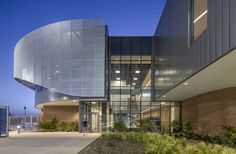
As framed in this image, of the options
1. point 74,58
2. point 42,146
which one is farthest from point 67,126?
point 42,146

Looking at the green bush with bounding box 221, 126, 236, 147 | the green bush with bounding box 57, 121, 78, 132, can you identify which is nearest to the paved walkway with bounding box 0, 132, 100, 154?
the green bush with bounding box 221, 126, 236, 147

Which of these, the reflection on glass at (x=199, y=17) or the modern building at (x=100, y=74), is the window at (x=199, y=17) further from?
the modern building at (x=100, y=74)

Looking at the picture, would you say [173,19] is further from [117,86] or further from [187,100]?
[117,86]

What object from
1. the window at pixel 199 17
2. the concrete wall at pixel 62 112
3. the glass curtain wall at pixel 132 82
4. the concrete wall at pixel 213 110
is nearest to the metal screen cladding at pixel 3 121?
the glass curtain wall at pixel 132 82

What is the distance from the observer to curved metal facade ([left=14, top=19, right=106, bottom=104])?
125ft

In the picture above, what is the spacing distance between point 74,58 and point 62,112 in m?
11.7

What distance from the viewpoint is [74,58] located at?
3903 cm

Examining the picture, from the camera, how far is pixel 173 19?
2419 cm

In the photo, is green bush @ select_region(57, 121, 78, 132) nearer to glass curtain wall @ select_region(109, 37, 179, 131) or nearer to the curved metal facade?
glass curtain wall @ select_region(109, 37, 179, 131)

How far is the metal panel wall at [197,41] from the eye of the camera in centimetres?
1141

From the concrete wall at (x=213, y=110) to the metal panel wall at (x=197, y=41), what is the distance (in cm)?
355

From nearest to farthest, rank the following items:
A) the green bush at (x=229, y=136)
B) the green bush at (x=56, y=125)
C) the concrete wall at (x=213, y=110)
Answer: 1. the green bush at (x=229, y=136)
2. the concrete wall at (x=213, y=110)
3. the green bush at (x=56, y=125)

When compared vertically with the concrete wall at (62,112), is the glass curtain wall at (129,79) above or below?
above

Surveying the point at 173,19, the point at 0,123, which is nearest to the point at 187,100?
the point at 173,19
